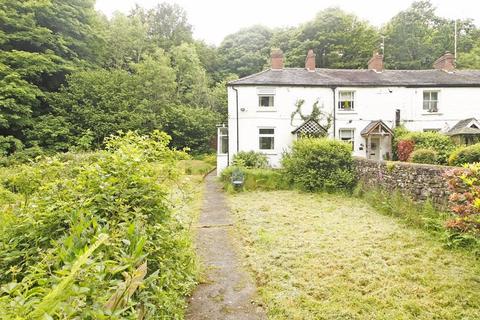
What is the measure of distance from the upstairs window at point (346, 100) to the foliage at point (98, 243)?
17499 millimetres

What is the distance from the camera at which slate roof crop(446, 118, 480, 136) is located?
1745 centimetres

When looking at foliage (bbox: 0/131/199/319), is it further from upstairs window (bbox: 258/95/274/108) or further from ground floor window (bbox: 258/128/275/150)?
upstairs window (bbox: 258/95/274/108)

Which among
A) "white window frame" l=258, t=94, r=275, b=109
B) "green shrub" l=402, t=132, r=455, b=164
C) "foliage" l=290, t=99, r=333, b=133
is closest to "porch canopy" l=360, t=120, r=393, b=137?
"green shrub" l=402, t=132, r=455, b=164

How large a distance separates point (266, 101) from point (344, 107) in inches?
217

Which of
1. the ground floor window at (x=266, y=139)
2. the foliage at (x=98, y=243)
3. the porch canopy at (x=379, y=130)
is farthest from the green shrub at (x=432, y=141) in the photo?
the foliage at (x=98, y=243)

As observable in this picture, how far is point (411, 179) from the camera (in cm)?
880

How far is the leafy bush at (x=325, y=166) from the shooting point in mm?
12570

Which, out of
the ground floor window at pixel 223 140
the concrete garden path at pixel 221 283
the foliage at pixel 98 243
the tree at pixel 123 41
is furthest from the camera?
the tree at pixel 123 41

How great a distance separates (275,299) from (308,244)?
2.44 metres

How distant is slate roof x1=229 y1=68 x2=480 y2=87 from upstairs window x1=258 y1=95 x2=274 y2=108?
885 millimetres

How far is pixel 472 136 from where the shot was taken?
17703 millimetres

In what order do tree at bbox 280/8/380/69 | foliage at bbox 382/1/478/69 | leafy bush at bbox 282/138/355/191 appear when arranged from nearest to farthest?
leafy bush at bbox 282/138/355/191 → tree at bbox 280/8/380/69 → foliage at bbox 382/1/478/69

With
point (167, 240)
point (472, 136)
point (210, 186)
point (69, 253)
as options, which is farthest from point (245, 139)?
point (69, 253)

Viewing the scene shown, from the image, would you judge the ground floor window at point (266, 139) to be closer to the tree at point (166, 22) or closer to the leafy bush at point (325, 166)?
the leafy bush at point (325, 166)
